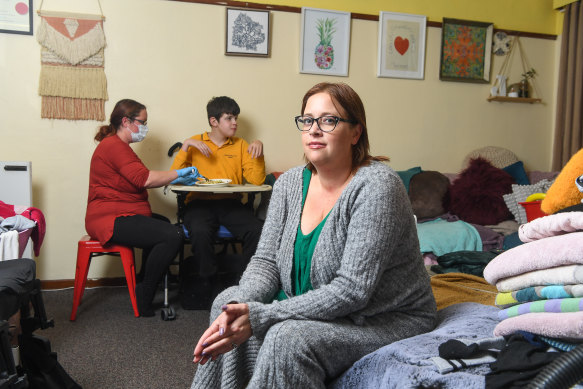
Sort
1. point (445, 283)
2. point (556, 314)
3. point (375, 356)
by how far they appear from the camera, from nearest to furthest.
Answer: point (556, 314) < point (375, 356) < point (445, 283)

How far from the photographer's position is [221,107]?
3.25 m

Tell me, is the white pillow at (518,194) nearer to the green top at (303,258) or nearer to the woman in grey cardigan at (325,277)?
the woman in grey cardigan at (325,277)

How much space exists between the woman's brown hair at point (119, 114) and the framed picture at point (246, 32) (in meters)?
0.86

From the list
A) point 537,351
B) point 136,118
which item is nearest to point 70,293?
point 136,118

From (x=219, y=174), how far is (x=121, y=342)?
1.32 metres

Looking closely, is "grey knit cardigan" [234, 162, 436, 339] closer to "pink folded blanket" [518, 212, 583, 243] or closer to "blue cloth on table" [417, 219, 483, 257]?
"pink folded blanket" [518, 212, 583, 243]

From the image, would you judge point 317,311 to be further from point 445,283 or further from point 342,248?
point 445,283

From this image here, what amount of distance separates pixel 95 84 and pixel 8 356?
2309 millimetres

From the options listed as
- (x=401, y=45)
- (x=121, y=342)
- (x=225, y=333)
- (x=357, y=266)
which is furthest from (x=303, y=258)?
(x=401, y=45)

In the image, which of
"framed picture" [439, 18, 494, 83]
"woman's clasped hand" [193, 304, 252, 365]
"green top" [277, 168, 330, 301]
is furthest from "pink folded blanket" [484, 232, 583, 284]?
"framed picture" [439, 18, 494, 83]

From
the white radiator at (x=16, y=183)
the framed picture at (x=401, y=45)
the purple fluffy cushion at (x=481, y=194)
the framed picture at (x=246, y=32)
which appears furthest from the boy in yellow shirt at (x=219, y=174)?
the purple fluffy cushion at (x=481, y=194)

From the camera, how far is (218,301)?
1.24 metres

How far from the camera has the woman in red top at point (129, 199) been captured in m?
2.78

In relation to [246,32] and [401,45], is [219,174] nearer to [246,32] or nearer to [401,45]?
[246,32]
